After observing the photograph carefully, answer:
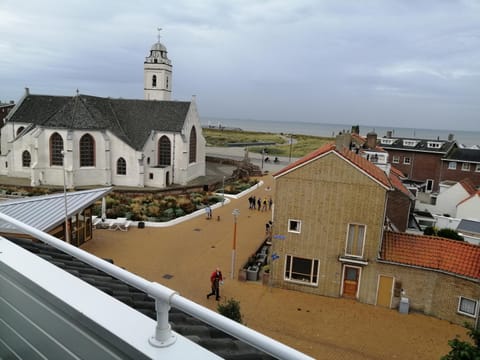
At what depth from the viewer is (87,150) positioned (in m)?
39.4

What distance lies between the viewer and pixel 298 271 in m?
17.2

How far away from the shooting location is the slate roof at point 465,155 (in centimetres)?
4069

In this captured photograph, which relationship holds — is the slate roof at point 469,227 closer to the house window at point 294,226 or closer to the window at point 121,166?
the house window at point 294,226

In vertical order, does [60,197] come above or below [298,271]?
above

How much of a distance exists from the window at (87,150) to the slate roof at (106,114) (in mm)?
1250

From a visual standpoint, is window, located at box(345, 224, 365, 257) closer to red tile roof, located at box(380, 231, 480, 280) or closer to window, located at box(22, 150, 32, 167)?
red tile roof, located at box(380, 231, 480, 280)

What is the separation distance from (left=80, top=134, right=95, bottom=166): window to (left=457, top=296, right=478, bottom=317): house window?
35.5 meters

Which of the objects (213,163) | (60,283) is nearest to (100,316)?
(60,283)

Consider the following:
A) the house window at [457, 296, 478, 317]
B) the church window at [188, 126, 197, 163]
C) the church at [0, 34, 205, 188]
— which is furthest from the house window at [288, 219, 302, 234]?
the church window at [188, 126, 197, 163]

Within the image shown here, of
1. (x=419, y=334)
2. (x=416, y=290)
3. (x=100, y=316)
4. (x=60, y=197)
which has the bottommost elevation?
(x=419, y=334)

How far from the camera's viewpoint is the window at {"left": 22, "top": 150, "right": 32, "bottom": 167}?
134 ft

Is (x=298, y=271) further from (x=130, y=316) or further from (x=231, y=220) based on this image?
(x=130, y=316)

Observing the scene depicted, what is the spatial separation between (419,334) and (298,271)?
540 centimetres

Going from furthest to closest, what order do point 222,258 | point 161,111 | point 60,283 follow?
point 161,111 → point 222,258 → point 60,283
